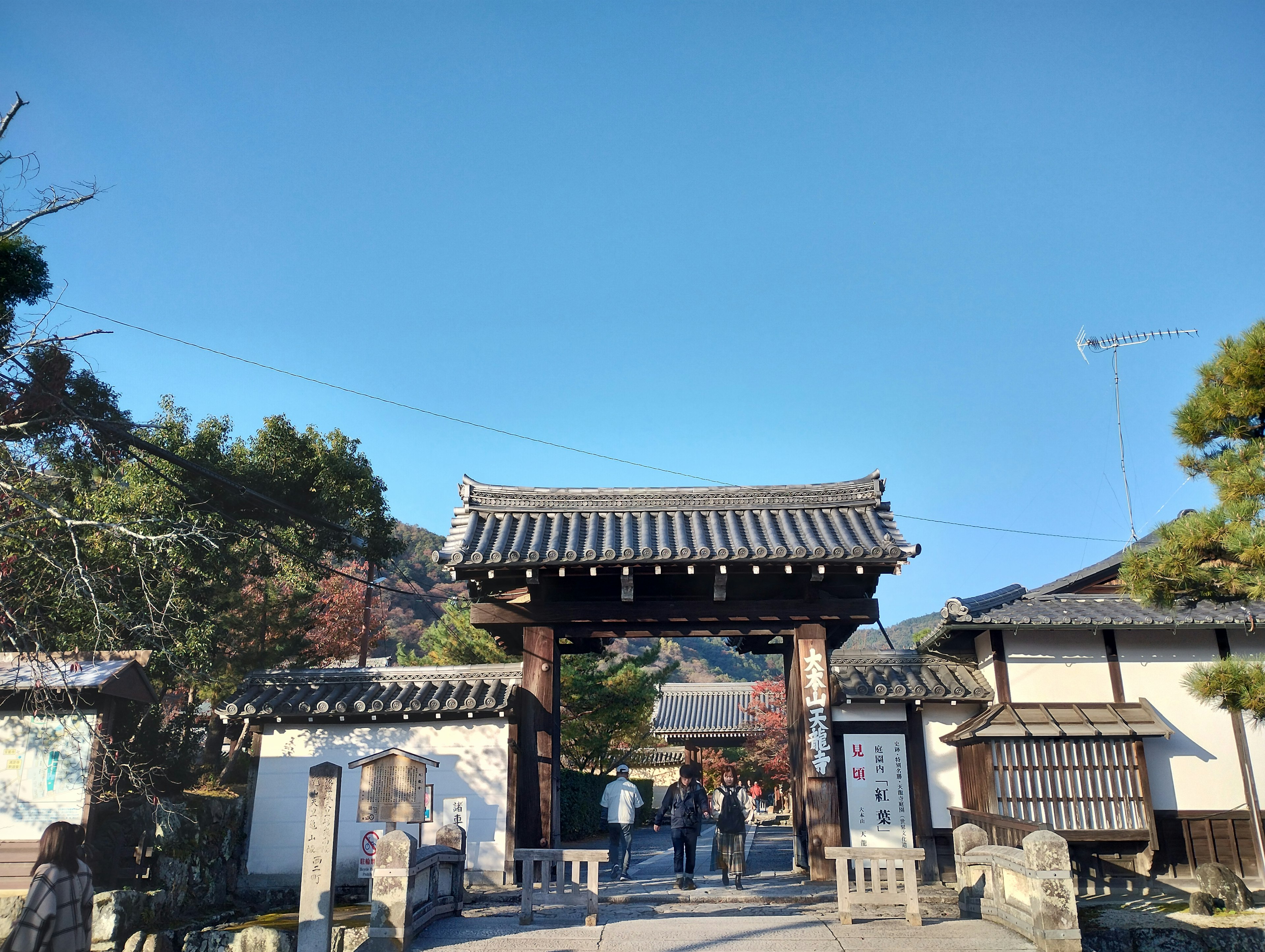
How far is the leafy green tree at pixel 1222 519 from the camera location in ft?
26.8

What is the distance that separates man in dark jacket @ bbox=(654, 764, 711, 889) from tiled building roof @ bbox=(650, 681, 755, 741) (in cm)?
2274

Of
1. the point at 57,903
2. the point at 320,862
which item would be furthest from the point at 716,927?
the point at 57,903

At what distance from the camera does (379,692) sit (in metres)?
14.0

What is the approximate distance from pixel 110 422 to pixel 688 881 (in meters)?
10.1

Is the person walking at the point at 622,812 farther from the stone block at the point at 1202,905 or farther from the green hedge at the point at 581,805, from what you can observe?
the stone block at the point at 1202,905

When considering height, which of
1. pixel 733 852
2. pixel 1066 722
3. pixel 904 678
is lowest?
pixel 733 852

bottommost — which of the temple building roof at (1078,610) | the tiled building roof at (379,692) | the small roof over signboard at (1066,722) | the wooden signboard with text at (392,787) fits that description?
the wooden signboard with text at (392,787)

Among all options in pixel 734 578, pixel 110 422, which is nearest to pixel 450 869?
pixel 734 578

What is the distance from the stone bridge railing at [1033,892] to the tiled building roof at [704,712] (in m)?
26.2

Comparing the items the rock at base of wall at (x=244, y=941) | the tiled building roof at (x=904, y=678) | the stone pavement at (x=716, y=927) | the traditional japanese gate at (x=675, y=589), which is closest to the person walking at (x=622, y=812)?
the stone pavement at (x=716, y=927)

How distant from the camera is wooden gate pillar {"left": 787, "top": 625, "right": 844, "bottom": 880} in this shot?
12461mm

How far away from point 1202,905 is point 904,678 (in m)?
4.79

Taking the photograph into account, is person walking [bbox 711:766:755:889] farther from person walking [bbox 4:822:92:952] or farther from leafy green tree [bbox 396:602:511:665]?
leafy green tree [bbox 396:602:511:665]

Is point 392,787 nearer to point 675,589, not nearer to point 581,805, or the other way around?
point 675,589
